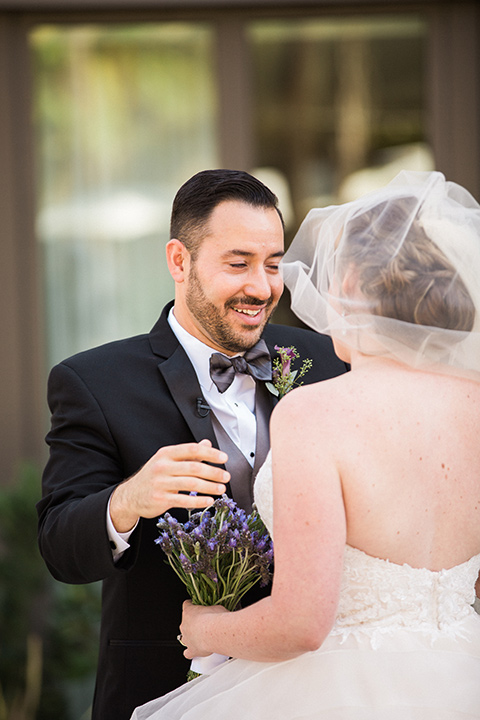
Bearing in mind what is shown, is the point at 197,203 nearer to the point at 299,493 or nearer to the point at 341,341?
the point at 341,341

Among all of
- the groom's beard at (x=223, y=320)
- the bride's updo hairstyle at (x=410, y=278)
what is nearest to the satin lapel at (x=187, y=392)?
the groom's beard at (x=223, y=320)

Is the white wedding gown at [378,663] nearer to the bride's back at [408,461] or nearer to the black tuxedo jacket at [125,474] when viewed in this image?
the bride's back at [408,461]

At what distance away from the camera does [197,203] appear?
9.11ft

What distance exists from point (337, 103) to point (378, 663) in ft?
14.4

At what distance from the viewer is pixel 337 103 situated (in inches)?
220

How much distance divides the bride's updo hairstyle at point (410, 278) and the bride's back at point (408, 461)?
0.20ft

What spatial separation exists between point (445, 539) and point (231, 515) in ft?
1.66

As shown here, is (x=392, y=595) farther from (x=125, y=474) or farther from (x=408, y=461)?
(x=125, y=474)

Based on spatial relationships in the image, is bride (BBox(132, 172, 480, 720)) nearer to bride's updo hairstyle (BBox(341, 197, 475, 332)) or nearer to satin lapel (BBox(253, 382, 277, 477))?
bride's updo hairstyle (BBox(341, 197, 475, 332))

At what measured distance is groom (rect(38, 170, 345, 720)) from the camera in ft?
7.65

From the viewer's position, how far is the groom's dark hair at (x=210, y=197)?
2734mm

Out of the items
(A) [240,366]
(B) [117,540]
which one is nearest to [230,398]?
(A) [240,366]

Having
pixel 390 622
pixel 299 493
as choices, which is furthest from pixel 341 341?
pixel 390 622

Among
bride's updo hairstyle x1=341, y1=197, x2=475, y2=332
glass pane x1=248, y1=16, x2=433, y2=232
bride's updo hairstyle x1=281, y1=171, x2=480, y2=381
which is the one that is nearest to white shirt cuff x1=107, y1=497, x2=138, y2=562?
bride's updo hairstyle x1=281, y1=171, x2=480, y2=381
